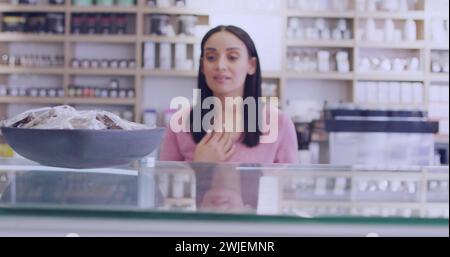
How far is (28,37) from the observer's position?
3.48m

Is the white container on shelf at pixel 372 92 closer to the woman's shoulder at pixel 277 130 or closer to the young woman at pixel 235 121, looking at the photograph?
the young woman at pixel 235 121

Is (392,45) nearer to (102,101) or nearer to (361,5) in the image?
(361,5)

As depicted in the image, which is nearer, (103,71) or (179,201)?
(179,201)

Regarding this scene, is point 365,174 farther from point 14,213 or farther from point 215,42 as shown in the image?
point 215,42

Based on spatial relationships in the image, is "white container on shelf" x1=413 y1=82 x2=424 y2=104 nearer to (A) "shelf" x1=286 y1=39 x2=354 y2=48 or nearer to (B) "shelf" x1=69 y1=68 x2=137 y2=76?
(A) "shelf" x1=286 y1=39 x2=354 y2=48

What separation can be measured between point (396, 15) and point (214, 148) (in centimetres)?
212

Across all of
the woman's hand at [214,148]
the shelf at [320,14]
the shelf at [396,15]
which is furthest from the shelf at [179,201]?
the shelf at [396,15]

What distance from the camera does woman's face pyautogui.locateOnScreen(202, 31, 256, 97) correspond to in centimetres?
216

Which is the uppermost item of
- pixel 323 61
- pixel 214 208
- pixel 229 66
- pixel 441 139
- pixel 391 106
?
pixel 323 61

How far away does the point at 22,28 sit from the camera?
3.51 meters

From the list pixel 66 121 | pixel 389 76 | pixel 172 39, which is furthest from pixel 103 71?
pixel 66 121

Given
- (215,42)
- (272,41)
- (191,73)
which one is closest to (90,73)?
(191,73)

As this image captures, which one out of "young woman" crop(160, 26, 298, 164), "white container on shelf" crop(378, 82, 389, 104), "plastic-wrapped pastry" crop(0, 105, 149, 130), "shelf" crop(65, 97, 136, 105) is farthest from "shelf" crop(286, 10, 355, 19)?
"plastic-wrapped pastry" crop(0, 105, 149, 130)

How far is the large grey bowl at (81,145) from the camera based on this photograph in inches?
27.6
